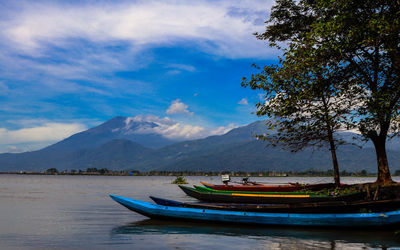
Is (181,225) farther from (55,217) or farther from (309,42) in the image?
(309,42)

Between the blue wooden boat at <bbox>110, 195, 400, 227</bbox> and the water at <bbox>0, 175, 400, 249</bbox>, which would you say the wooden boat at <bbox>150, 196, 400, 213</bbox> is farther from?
the water at <bbox>0, 175, 400, 249</bbox>

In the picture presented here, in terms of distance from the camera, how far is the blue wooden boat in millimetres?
20438

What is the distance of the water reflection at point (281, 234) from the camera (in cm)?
1864

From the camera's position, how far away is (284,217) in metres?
21.4

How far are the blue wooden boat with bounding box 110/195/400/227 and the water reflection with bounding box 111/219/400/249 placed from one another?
471 millimetres

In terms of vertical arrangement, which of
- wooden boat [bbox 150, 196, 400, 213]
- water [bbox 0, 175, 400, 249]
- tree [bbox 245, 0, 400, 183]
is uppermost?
tree [bbox 245, 0, 400, 183]

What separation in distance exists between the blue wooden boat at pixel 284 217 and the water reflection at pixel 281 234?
47 centimetres

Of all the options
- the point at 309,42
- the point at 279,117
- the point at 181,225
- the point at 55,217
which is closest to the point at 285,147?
the point at 279,117

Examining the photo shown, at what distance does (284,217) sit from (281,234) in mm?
953

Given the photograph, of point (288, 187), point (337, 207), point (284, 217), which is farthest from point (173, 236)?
point (288, 187)

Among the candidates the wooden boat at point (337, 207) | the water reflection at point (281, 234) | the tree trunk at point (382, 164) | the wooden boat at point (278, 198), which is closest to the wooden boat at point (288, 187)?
the wooden boat at point (278, 198)

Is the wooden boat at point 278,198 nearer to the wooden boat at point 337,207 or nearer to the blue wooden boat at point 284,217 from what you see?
the wooden boat at point 337,207

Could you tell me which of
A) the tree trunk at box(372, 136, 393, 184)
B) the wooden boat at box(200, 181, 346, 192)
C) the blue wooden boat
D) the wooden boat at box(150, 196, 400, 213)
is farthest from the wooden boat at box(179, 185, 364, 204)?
the wooden boat at box(200, 181, 346, 192)

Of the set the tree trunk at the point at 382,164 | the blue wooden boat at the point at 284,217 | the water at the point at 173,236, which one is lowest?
the water at the point at 173,236
